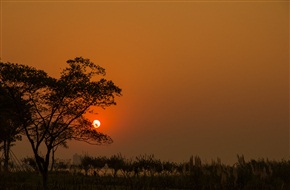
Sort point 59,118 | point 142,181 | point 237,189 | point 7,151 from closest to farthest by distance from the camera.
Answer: point 142,181, point 237,189, point 59,118, point 7,151

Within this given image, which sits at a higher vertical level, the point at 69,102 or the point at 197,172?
the point at 69,102

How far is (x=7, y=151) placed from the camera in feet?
167

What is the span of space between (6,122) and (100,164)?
11767 millimetres

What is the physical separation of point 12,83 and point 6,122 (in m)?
14.4

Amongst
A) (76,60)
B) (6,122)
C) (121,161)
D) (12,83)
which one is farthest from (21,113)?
(121,161)

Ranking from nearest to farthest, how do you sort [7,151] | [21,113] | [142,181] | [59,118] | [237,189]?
[142,181] → [237,189] → [21,113] → [59,118] → [7,151]

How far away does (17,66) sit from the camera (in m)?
30.2

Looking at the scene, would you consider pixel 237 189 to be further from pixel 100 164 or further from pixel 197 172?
pixel 100 164

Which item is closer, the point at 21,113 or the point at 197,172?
the point at 197,172

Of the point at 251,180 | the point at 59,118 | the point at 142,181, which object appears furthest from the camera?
the point at 59,118

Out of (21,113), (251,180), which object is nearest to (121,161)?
(21,113)

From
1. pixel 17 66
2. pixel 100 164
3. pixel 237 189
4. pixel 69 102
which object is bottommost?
pixel 237 189

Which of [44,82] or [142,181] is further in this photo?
[44,82]

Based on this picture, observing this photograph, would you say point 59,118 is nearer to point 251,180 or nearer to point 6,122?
point 6,122
